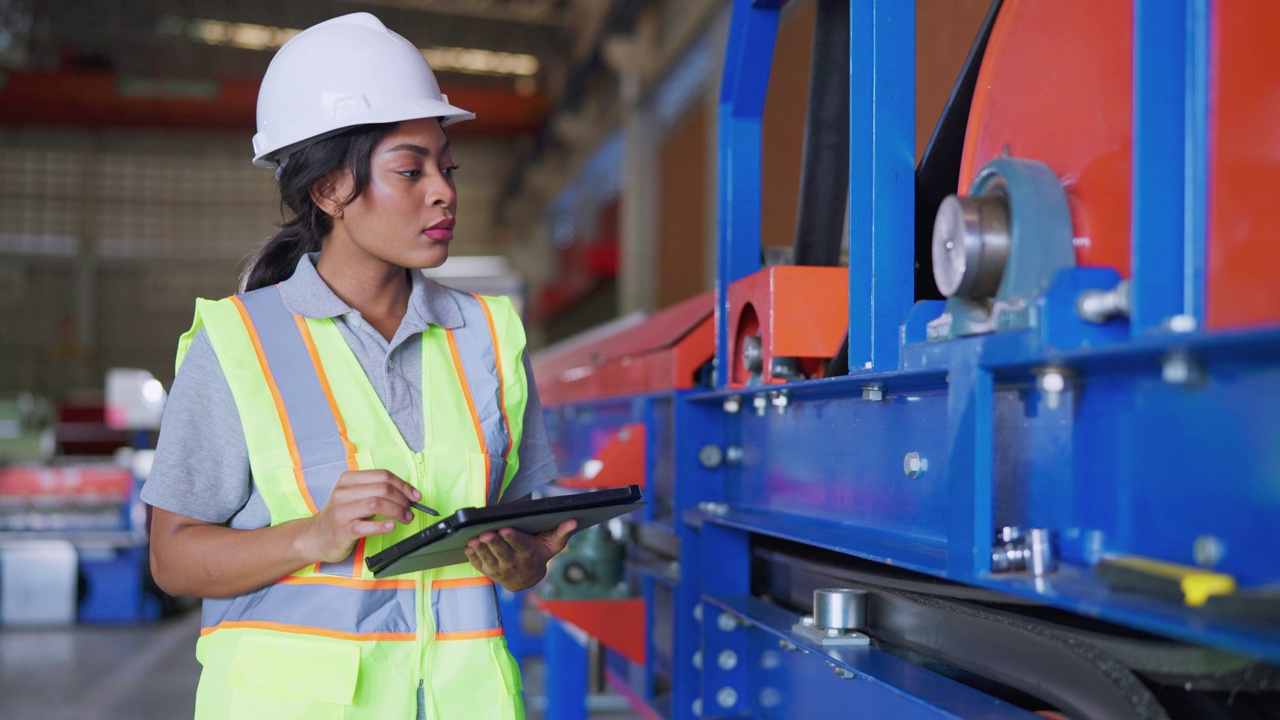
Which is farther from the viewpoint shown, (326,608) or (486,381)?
(486,381)

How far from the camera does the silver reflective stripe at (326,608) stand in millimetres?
1276

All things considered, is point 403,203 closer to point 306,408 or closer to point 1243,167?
point 306,408

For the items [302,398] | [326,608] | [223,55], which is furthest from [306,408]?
[223,55]

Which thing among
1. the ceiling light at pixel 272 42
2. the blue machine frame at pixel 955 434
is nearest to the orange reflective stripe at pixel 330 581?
the blue machine frame at pixel 955 434

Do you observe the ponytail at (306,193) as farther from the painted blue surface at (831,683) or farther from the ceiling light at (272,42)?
the ceiling light at (272,42)

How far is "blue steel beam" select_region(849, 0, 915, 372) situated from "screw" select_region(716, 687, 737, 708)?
78cm

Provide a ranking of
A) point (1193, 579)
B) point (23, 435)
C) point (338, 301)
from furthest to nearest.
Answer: point (23, 435) → point (338, 301) → point (1193, 579)

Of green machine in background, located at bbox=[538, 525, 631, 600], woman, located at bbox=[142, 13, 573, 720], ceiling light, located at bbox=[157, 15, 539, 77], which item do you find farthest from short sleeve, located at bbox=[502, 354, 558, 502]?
ceiling light, located at bbox=[157, 15, 539, 77]

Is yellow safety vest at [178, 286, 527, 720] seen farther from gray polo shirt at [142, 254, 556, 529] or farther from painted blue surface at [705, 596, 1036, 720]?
painted blue surface at [705, 596, 1036, 720]

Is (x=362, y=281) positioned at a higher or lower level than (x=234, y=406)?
higher

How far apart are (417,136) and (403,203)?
95 millimetres

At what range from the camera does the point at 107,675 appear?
5.08 m

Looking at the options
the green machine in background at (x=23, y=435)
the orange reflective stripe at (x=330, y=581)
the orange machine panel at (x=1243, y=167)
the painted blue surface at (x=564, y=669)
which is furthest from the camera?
the green machine in background at (x=23, y=435)

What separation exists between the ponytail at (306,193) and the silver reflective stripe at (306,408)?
18cm
